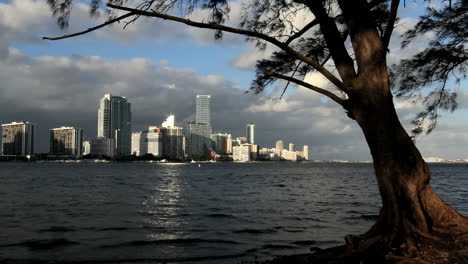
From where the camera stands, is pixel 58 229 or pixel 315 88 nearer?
pixel 315 88

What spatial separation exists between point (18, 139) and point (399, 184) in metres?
213

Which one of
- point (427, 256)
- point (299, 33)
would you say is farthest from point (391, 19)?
point (427, 256)

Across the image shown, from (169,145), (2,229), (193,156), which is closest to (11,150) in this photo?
(169,145)

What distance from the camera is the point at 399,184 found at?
392cm

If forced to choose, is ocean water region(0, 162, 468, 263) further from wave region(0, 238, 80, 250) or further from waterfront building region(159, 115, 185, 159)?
waterfront building region(159, 115, 185, 159)

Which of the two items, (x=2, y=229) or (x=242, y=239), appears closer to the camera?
(x=242, y=239)

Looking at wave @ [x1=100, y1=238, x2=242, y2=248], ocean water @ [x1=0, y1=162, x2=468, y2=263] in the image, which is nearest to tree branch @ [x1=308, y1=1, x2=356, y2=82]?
ocean water @ [x1=0, y1=162, x2=468, y2=263]

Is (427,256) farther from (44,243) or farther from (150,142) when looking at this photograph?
(150,142)

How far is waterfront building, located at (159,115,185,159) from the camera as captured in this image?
632 ft

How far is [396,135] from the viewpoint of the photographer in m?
3.89

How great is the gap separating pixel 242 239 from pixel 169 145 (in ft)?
619

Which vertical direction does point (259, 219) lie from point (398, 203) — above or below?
below

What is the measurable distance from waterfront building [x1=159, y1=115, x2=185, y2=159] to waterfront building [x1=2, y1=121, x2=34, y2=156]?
66.8m

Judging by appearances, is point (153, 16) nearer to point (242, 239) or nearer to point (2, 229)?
point (242, 239)
